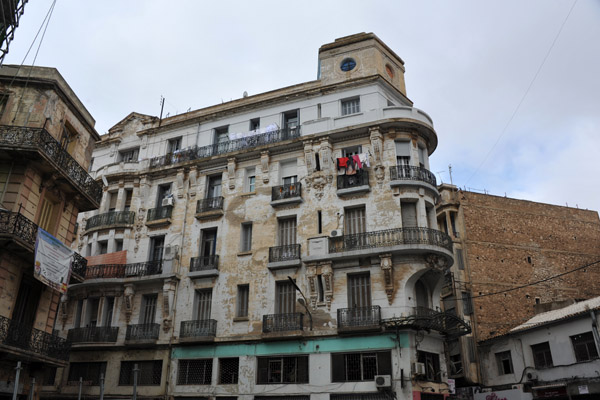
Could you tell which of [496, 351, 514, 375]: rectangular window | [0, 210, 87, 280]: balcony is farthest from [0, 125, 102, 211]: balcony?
[496, 351, 514, 375]: rectangular window

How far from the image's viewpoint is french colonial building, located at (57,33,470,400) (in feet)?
77.4

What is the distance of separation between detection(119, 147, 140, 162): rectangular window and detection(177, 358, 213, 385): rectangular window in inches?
603

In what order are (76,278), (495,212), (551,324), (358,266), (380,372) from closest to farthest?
(76,278) < (380,372) < (358,266) < (551,324) < (495,212)

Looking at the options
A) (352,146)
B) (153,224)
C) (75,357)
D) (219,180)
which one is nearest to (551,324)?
(352,146)

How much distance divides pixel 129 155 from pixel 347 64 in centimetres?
1699

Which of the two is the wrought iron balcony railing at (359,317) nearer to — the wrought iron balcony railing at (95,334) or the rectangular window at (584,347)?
the rectangular window at (584,347)

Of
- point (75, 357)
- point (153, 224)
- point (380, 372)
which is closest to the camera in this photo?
point (380, 372)

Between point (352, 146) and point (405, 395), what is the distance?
13.5m

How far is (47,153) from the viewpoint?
1920 centimetres

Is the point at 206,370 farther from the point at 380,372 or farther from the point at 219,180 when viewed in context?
the point at 219,180

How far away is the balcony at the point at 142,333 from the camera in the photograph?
27.2m

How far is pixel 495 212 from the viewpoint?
3681 cm

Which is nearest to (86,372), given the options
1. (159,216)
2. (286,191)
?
(159,216)

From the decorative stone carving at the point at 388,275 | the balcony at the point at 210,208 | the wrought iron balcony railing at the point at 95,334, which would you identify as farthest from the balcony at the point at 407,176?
the wrought iron balcony railing at the point at 95,334
